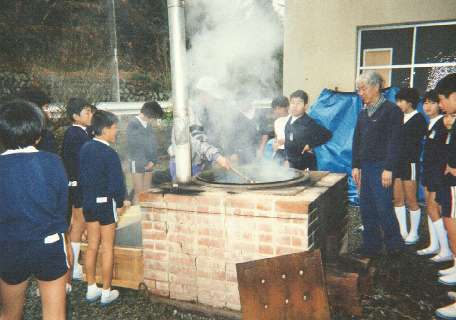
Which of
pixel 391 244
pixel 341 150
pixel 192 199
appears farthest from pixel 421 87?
pixel 192 199

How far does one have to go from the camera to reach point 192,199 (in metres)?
3.56

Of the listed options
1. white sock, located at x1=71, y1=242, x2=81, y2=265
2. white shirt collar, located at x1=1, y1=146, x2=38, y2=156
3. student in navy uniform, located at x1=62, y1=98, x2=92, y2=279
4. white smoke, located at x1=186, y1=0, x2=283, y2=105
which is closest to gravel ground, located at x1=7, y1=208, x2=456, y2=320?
white sock, located at x1=71, y1=242, x2=81, y2=265

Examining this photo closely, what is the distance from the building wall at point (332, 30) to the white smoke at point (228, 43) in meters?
1.75

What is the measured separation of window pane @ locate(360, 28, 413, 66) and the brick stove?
5.53m

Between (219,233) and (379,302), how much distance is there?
1.89 meters

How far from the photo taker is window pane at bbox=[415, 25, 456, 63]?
24.6ft

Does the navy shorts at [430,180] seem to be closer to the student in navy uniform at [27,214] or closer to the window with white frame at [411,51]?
A: the window with white frame at [411,51]

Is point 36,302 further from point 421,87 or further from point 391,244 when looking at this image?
point 421,87

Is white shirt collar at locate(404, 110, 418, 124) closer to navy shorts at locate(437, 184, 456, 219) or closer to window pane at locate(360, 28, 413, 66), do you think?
navy shorts at locate(437, 184, 456, 219)

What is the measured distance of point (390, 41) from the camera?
324 inches

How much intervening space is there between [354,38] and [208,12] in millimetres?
3899

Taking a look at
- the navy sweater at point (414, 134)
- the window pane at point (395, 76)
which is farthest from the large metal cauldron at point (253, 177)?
the window pane at point (395, 76)

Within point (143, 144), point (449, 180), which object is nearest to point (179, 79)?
point (449, 180)

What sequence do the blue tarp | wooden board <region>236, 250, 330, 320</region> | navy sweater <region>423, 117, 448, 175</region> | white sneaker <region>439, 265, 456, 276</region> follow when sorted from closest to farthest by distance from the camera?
wooden board <region>236, 250, 330, 320</region> → white sneaker <region>439, 265, 456, 276</region> → navy sweater <region>423, 117, 448, 175</region> → the blue tarp
